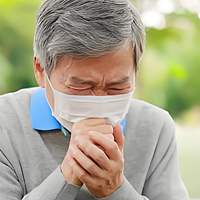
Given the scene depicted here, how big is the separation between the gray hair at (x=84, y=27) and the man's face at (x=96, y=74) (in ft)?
0.07

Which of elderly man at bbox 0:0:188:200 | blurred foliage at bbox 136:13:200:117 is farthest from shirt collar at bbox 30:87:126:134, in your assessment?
blurred foliage at bbox 136:13:200:117

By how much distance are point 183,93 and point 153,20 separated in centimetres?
50

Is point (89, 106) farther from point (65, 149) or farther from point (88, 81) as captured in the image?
point (65, 149)

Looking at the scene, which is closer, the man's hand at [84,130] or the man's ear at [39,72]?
the man's hand at [84,130]

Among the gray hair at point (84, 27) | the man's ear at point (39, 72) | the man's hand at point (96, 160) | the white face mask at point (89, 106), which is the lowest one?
the man's hand at point (96, 160)

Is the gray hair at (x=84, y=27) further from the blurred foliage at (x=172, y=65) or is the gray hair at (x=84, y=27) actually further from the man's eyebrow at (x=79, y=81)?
the blurred foliage at (x=172, y=65)

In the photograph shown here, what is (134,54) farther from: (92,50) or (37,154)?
(37,154)

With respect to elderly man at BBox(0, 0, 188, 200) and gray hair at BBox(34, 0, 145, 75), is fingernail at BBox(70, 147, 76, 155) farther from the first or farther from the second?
gray hair at BBox(34, 0, 145, 75)

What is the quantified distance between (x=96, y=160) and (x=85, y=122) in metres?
0.12

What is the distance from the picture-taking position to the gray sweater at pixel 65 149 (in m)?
1.35

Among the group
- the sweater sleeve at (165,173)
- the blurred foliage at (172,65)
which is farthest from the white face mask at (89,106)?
the blurred foliage at (172,65)

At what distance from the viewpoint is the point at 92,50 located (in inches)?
44.8

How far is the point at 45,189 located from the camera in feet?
4.10

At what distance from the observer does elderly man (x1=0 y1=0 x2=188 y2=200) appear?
1.16m
